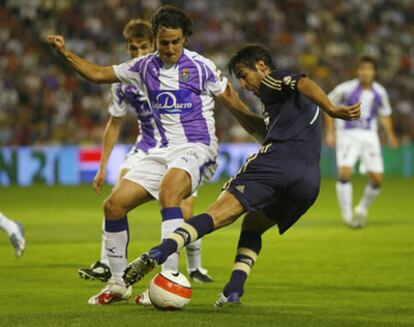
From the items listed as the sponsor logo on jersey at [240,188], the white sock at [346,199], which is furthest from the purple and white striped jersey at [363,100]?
the sponsor logo on jersey at [240,188]

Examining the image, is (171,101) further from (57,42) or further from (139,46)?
(139,46)

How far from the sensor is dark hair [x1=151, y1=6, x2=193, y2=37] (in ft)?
26.9

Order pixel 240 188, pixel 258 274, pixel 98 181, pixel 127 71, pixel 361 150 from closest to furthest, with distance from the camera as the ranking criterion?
pixel 240 188, pixel 127 71, pixel 98 181, pixel 258 274, pixel 361 150

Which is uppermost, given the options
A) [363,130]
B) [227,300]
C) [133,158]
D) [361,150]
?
[133,158]

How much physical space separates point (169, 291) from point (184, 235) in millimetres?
397

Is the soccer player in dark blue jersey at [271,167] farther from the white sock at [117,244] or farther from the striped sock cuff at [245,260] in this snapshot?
the white sock at [117,244]

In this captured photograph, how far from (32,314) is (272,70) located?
2.40 m

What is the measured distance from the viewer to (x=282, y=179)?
7.66 m

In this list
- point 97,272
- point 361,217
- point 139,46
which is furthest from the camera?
point 361,217

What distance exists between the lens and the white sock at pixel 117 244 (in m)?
8.27

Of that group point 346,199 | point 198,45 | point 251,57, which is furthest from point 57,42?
point 198,45

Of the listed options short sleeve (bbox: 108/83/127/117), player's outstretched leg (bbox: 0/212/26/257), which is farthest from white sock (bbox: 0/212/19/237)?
short sleeve (bbox: 108/83/127/117)

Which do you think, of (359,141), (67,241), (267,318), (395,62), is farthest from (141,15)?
(267,318)

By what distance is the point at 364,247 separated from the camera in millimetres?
12492
